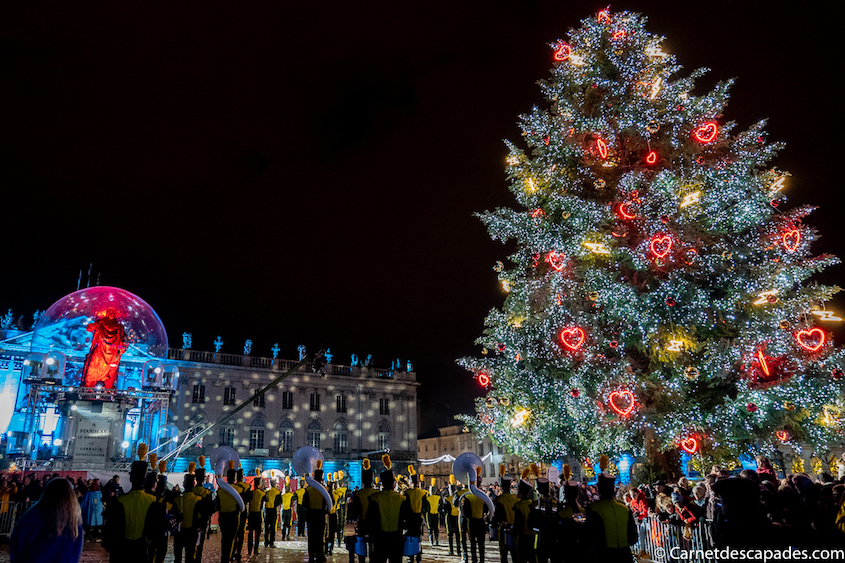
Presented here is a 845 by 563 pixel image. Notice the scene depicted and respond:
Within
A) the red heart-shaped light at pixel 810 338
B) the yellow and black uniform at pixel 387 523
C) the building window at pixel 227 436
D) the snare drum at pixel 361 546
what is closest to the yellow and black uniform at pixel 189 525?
the snare drum at pixel 361 546

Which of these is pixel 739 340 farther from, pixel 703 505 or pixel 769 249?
pixel 703 505

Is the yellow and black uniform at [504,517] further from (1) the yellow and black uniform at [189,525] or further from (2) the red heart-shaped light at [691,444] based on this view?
(1) the yellow and black uniform at [189,525]

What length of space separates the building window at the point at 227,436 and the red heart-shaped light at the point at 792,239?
40.9 meters

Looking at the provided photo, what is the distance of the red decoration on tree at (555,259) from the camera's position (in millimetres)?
14388

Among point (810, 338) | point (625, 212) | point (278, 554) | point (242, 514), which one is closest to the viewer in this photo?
point (810, 338)

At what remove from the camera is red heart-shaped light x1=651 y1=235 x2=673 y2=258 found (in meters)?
12.6

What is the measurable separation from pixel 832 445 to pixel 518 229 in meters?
8.95

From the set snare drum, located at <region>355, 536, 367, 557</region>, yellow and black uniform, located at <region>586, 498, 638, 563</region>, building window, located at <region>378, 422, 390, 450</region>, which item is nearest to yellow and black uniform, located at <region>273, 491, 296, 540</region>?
snare drum, located at <region>355, 536, 367, 557</region>

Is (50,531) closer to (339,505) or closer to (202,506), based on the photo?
(202,506)

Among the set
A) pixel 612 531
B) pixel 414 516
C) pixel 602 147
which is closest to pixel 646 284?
pixel 602 147

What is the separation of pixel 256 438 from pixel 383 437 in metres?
11.6

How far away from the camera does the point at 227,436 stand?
43.2 meters

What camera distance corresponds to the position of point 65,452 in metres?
24.1

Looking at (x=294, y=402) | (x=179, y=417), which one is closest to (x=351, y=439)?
(x=294, y=402)
